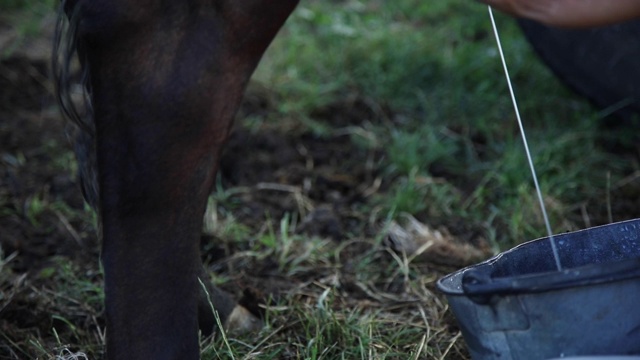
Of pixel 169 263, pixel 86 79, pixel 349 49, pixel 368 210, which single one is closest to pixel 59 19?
pixel 86 79

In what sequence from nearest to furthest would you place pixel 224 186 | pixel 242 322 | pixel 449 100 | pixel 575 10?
pixel 575 10 < pixel 242 322 < pixel 224 186 < pixel 449 100

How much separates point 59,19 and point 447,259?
1.12 m

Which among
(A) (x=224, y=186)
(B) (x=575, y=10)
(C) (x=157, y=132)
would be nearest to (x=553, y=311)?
(B) (x=575, y=10)

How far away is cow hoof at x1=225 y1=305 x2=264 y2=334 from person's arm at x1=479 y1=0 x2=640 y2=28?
829 mm

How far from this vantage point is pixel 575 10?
150cm

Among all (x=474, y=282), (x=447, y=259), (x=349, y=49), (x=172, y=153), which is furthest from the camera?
(x=349, y=49)

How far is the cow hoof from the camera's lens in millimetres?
1965

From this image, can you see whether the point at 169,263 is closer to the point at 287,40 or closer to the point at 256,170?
the point at 256,170

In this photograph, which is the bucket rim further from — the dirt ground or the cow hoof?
the dirt ground

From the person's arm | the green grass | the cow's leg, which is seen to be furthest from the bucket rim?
the green grass

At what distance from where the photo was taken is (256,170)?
3.01 meters

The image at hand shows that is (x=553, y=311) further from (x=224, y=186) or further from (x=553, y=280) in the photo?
(x=224, y=186)

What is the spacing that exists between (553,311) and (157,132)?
2.22 feet

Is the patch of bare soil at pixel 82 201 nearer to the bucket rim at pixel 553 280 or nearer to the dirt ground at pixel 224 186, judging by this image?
the dirt ground at pixel 224 186
